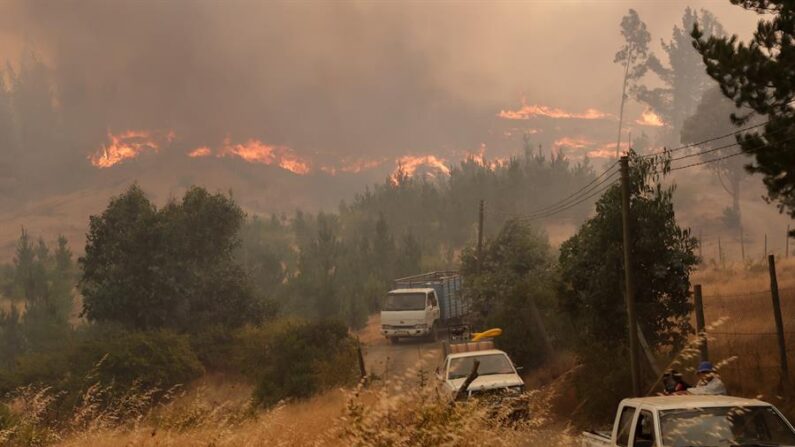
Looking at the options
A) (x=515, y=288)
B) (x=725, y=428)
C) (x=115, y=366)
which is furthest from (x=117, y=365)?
(x=725, y=428)

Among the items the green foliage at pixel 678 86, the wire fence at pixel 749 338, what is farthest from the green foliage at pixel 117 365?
the green foliage at pixel 678 86

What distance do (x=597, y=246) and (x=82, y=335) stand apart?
145ft

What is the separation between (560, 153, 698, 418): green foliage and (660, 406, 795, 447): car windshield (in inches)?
515

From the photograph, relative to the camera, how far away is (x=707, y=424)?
8125mm

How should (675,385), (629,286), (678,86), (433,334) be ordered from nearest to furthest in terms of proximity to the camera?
(675,385), (629,286), (433,334), (678,86)

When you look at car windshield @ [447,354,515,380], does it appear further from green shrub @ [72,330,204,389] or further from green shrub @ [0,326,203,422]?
green shrub @ [72,330,204,389]

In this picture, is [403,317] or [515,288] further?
[403,317]

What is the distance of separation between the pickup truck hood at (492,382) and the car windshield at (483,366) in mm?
303

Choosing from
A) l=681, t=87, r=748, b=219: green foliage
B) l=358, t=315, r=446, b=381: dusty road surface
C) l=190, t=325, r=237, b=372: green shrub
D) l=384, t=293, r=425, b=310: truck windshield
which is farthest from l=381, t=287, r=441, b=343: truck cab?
l=681, t=87, r=748, b=219: green foliage

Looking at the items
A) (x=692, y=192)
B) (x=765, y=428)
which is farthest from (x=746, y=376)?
(x=692, y=192)

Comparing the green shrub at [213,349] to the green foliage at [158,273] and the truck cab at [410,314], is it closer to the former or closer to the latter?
the green foliage at [158,273]

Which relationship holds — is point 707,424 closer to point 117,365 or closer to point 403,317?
point 403,317

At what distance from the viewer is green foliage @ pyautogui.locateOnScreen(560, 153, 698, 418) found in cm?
2130

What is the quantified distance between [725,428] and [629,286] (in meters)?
11.9
